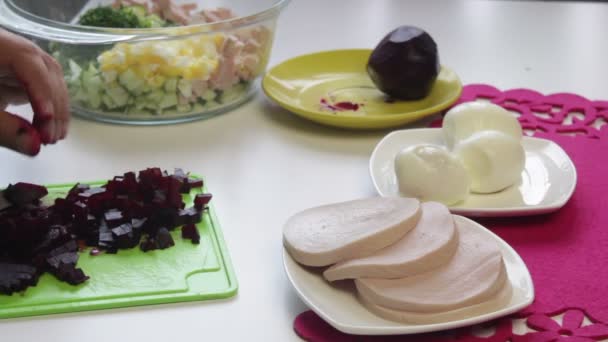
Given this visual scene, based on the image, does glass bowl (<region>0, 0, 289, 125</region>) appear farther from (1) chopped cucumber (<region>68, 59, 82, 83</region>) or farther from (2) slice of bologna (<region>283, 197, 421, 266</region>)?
(2) slice of bologna (<region>283, 197, 421, 266</region>)

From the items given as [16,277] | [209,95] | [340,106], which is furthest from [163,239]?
[340,106]

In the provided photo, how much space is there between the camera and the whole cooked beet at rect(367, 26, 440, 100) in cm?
133

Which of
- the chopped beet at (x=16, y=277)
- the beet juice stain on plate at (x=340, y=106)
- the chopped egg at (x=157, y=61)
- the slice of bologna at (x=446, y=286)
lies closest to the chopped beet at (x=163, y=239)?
the chopped beet at (x=16, y=277)

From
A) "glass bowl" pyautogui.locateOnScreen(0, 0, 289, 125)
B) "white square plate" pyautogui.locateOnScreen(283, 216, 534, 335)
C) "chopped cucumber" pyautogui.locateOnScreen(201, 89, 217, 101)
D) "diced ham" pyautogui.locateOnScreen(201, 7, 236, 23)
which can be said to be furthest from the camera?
"diced ham" pyautogui.locateOnScreen(201, 7, 236, 23)

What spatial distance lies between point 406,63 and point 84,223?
0.62 metres

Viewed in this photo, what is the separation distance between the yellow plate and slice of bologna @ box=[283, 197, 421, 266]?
0.39 m

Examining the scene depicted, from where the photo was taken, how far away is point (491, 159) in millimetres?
Result: 1066

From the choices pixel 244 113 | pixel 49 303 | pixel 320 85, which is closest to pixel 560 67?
pixel 320 85

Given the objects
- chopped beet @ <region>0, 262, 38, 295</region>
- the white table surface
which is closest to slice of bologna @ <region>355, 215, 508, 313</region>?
the white table surface

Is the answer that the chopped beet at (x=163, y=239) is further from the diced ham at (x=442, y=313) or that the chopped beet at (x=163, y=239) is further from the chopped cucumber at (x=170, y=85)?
the chopped cucumber at (x=170, y=85)

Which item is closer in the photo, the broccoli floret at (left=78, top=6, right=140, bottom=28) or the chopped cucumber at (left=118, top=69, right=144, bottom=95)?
the chopped cucumber at (left=118, top=69, right=144, bottom=95)

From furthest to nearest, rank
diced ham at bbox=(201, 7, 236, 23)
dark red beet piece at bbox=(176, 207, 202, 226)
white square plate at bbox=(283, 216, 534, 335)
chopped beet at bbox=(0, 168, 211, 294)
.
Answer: diced ham at bbox=(201, 7, 236, 23) < dark red beet piece at bbox=(176, 207, 202, 226) < chopped beet at bbox=(0, 168, 211, 294) < white square plate at bbox=(283, 216, 534, 335)

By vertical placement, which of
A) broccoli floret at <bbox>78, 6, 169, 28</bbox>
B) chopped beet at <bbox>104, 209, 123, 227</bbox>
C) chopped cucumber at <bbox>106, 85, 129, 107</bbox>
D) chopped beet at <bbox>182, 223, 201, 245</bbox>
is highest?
broccoli floret at <bbox>78, 6, 169, 28</bbox>

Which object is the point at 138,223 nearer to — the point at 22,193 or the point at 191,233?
the point at 191,233
